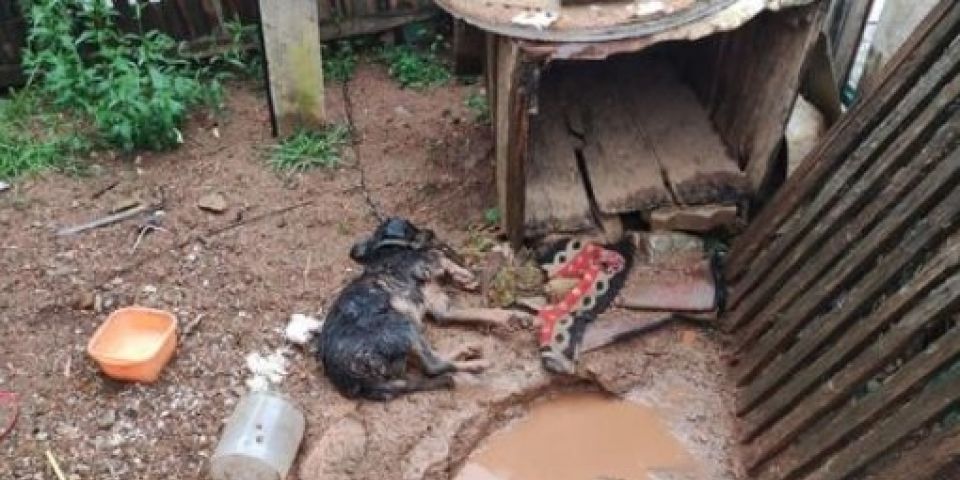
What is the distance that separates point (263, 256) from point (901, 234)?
261 centimetres

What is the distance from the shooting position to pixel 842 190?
10.9 ft

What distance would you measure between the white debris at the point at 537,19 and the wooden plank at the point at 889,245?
4.30ft

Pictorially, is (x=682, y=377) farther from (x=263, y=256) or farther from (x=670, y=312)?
(x=263, y=256)

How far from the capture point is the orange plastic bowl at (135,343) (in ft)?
11.1

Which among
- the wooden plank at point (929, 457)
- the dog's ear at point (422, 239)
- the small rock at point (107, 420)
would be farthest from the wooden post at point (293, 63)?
the wooden plank at point (929, 457)

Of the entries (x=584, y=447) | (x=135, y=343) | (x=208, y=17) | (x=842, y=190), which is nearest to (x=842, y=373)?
(x=842, y=190)

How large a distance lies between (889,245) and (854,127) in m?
0.62

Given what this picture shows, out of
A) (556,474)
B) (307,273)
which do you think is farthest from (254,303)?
(556,474)

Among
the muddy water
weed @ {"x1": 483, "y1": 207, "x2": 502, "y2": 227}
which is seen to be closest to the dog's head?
weed @ {"x1": 483, "y1": 207, "x2": 502, "y2": 227}

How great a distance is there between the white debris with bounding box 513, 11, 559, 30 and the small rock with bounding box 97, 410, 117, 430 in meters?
2.09

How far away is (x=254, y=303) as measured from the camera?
3816mm

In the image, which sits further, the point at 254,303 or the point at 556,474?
the point at 254,303

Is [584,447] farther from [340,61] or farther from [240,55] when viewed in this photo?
[240,55]

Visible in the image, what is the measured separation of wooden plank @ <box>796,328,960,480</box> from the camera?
2473mm
